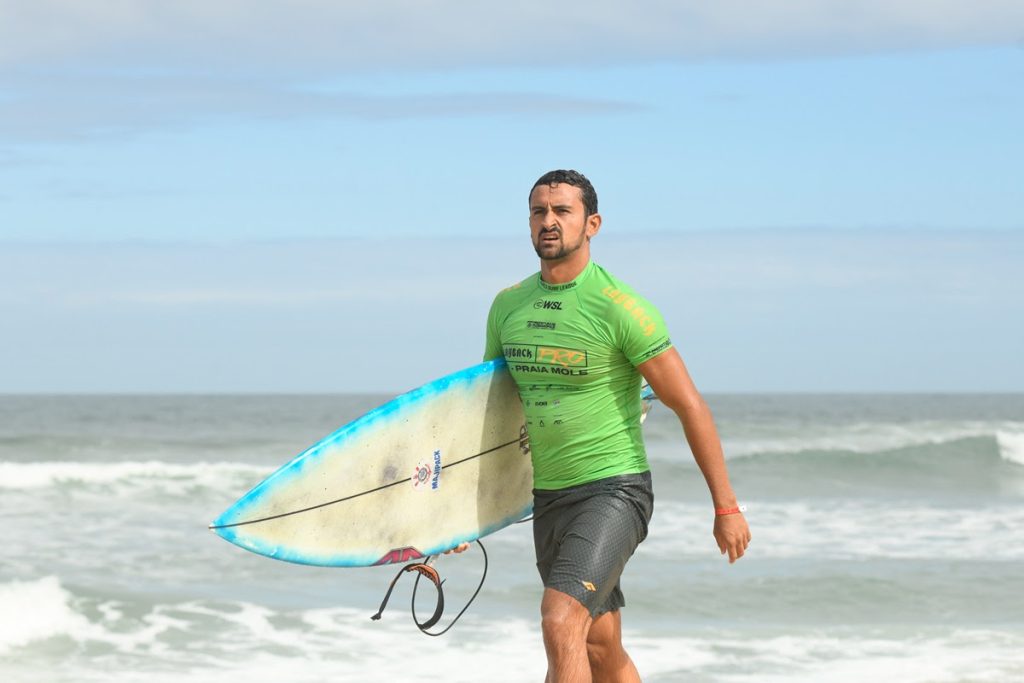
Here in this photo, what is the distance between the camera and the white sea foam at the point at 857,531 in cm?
1076

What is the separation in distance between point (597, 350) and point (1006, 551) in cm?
846

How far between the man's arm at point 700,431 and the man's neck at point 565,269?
0.34 meters

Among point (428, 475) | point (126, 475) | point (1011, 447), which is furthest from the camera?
point (1011, 447)

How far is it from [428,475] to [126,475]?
557 inches

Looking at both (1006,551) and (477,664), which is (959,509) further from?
(477,664)

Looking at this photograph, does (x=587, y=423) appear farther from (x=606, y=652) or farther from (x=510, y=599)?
(x=510, y=599)

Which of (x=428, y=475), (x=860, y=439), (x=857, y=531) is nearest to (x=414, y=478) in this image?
(x=428, y=475)

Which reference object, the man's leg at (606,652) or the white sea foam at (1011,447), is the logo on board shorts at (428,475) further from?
the white sea foam at (1011,447)

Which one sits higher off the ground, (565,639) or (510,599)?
(510,599)

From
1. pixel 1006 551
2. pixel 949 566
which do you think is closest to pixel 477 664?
pixel 949 566

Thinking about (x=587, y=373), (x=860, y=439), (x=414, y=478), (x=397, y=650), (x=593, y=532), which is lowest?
(x=397, y=650)

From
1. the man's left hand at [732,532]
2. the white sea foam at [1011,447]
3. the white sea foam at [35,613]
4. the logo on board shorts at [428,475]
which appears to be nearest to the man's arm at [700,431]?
the man's left hand at [732,532]

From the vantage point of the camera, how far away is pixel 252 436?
1253 inches

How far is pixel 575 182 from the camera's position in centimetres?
364
